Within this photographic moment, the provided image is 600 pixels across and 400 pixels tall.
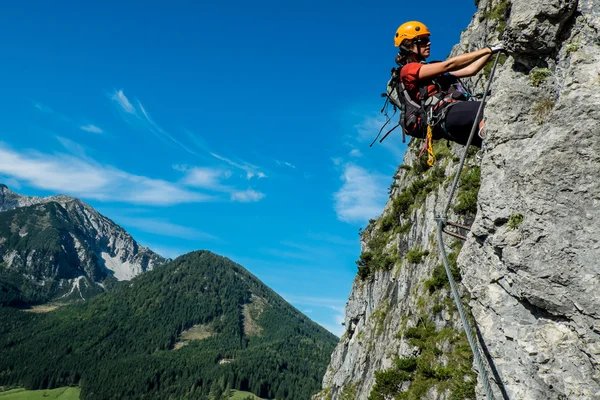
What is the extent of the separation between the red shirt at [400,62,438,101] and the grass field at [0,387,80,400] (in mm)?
217664

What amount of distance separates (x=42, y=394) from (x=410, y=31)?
234m

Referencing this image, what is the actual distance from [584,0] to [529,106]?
135 centimetres

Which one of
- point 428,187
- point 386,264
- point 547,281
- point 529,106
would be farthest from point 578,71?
point 386,264

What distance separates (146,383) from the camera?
183 meters

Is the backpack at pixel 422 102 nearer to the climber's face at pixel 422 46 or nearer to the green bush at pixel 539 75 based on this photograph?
the climber's face at pixel 422 46

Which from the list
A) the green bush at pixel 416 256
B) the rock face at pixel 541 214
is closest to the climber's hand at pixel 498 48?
the rock face at pixel 541 214

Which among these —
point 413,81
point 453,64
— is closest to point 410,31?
point 413,81

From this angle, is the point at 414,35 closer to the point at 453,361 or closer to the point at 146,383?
the point at 453,361

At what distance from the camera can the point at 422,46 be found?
25.3 feet

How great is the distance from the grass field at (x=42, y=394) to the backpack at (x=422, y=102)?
21694 cm

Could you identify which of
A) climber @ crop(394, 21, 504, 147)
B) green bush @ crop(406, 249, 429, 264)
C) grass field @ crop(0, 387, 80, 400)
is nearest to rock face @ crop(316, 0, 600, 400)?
climber @ crop(394, 21, 504, 147)

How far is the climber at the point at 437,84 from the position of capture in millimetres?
6020

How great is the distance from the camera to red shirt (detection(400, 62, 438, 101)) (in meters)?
6.95

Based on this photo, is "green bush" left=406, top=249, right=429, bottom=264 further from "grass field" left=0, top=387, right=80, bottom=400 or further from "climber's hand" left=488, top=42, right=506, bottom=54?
"grass field" left=0, top=387, right=80, bottom=400
